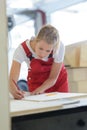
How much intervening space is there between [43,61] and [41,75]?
4.0 inches

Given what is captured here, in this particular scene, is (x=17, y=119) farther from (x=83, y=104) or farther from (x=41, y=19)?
(x=41, y=19)

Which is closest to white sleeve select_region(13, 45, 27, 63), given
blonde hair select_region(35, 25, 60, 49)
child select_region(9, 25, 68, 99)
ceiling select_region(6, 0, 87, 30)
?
child select_region(9, 25, 68, 99)

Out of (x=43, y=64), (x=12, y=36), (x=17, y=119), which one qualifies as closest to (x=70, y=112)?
(x=17, y=119)

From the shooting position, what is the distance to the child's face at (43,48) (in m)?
1.57

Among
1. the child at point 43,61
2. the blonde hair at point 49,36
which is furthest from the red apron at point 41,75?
the blonde hair at point 49,36

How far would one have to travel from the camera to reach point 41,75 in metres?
1.77

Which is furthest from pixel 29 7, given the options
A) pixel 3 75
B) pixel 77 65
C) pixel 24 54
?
pixel 3 75

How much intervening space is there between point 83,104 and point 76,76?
1.00m

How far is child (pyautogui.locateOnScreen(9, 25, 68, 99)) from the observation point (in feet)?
5.19

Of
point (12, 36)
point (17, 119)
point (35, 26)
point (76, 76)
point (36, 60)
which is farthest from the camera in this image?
point (35, 26)

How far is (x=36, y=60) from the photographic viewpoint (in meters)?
1.73

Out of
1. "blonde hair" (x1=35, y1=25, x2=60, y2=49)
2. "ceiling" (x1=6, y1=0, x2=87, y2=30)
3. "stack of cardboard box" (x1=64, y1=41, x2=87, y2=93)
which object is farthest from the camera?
"ceiling" (x1=6, y1=0, x2=87, y2=30)

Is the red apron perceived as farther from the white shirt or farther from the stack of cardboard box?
the stack of cardboard box

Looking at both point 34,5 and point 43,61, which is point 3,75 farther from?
point 34,5
